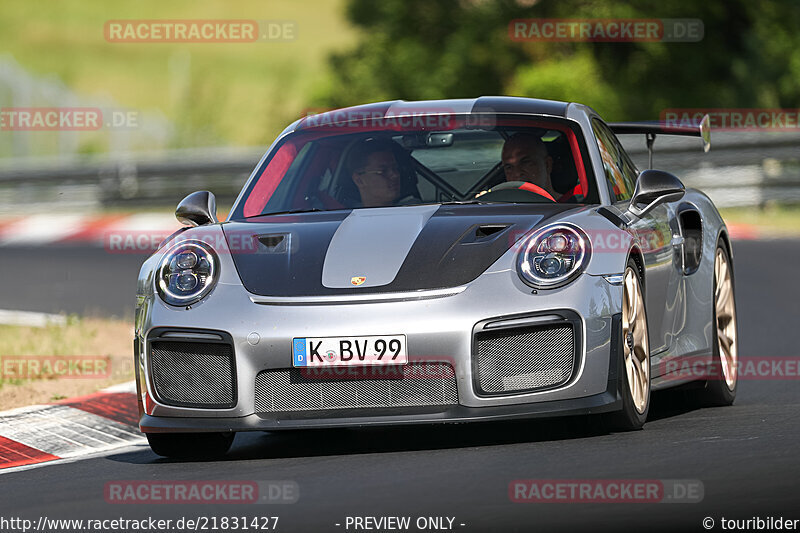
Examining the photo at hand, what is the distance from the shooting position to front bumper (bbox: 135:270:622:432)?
18.5 feet

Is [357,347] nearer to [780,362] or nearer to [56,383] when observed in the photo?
[56,383]

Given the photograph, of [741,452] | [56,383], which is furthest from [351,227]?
[56,383]

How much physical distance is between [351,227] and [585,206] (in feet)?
3.18

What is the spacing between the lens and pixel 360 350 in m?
5.64

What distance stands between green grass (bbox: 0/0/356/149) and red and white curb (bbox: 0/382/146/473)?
77974mm

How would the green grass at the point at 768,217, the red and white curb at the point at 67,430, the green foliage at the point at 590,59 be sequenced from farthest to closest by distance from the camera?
the green foliage at the point at 590,59
the green grass at the point at 768,217
the red and white curb at the point at 67,430

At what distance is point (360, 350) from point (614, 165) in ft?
7.16

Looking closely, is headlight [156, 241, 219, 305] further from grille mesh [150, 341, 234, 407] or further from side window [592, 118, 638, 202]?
side window [592, 118, 638, 202]

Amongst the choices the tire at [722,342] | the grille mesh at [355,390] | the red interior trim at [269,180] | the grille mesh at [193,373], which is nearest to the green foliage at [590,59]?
the tire at [722,342]

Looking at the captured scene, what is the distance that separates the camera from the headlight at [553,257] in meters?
5.78

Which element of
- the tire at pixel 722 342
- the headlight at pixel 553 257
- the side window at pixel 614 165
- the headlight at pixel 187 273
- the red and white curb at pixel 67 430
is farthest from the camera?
the tire at pixel 722 342

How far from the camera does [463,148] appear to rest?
7.19 metres

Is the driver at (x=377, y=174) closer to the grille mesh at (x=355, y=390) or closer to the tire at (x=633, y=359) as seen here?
the tire at (x=633, y=359)

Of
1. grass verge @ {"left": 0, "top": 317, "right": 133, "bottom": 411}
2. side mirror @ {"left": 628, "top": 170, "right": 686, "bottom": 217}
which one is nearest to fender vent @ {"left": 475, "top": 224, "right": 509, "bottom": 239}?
side mirror @ {"left": 628, "top": 170, "right": 686, "bottom": 217}
